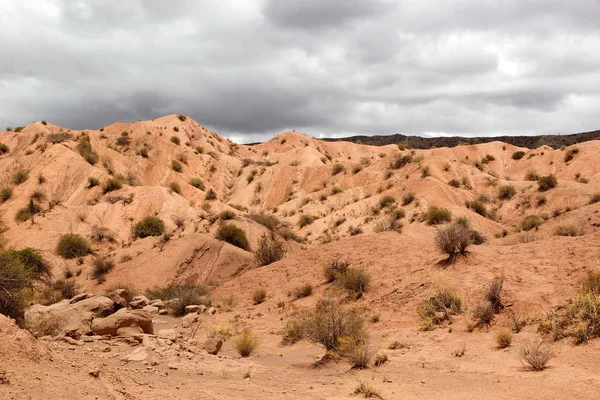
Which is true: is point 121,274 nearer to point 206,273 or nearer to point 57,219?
point 206,273

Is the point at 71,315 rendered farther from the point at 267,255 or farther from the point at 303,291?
the point at 267,255

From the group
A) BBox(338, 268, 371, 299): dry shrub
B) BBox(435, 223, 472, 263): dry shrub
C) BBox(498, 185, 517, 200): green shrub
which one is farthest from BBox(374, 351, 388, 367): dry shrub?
BBox(498, 185, 517, 200): green shrub

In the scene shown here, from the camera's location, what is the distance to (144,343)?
1148cm

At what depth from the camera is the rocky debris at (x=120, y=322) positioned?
12406 mm

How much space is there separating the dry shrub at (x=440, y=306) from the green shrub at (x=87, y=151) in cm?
3809

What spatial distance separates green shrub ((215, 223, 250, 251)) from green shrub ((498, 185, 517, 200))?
68.1ft

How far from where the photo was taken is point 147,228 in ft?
111

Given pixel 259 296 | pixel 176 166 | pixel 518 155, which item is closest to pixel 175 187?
pixel 176 166

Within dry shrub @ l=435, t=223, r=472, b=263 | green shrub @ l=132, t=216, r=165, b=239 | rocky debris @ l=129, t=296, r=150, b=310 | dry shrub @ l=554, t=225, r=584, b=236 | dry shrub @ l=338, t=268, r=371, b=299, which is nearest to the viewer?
dry shrub @ l=435, t=223, r=472, b=263

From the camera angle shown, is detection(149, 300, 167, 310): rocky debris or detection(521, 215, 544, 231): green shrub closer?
detection(149, 300, 167, 310): rocky debris

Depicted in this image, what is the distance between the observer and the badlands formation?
9.12 metres

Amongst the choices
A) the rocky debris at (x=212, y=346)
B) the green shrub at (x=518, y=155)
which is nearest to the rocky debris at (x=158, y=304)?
the rocky debris at (x=212, y=346)

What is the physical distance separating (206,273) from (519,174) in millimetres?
49299

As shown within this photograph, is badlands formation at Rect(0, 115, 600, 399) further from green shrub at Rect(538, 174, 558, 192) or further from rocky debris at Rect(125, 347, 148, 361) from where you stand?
green shrub at Rect(538, 174, 558, 192)
